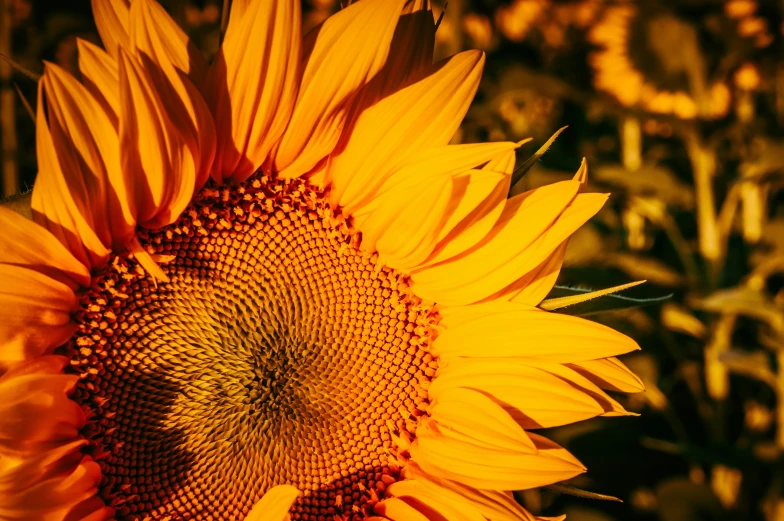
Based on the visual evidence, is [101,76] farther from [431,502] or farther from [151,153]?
[431,502]

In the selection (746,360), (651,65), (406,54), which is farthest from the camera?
(651,65)

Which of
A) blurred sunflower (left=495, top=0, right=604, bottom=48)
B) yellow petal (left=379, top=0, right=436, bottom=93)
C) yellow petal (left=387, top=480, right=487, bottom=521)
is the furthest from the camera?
blurred sunflower (left=495, top=0, right=604, bottom=48)

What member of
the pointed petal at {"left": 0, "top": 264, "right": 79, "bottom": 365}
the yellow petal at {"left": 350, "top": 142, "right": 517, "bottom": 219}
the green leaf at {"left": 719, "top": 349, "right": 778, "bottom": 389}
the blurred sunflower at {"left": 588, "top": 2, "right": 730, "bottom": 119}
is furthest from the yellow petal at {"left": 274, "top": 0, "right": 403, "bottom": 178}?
the blurred sunflower at {"left": 588, "top": 2, "right": 730, "bottom": 119}

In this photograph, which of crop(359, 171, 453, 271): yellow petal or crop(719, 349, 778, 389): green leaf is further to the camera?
crop(719, 349, 778, 389): green leaf

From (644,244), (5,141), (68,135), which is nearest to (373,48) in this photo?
(68,135)

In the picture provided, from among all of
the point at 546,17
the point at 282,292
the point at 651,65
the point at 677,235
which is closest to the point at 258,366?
the point at 282,292

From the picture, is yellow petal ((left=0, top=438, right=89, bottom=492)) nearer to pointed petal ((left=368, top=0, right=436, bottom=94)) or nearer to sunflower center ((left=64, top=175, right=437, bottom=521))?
sunflower center ((left=64, top=175, right=437, bottom=521))

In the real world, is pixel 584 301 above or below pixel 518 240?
below
